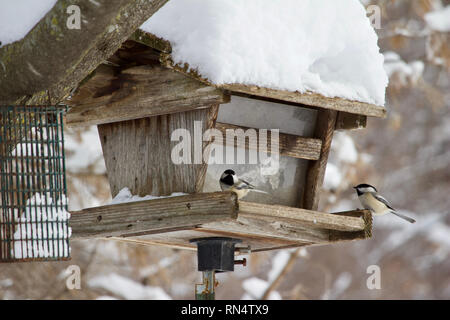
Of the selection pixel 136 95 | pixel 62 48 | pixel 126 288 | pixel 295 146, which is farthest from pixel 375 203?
pixel 126 288

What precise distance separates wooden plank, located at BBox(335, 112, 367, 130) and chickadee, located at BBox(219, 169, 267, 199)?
701 millimetres

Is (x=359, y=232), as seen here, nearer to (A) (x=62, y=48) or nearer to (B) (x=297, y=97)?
(B) (x=297, y=97)

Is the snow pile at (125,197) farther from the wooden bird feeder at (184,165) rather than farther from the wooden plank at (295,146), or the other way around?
the wooden plank at (295,146)

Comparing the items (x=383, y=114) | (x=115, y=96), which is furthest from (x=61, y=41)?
(x=383, y=114)

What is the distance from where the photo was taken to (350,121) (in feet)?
11.9


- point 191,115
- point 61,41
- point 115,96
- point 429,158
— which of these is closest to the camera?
point 61,41

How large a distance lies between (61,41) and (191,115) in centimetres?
91

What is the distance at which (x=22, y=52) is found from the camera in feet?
8.71

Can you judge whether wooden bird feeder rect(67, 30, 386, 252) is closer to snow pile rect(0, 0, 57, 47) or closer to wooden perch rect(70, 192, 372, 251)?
wooden perch rect(70, 192, 372, 251)

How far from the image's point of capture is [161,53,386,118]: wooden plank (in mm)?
3045

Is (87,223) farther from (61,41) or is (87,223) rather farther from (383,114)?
→ (383,114)

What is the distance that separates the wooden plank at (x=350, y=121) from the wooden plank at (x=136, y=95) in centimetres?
84

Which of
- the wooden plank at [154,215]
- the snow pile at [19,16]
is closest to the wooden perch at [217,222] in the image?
the wooden plank at [154,215]
